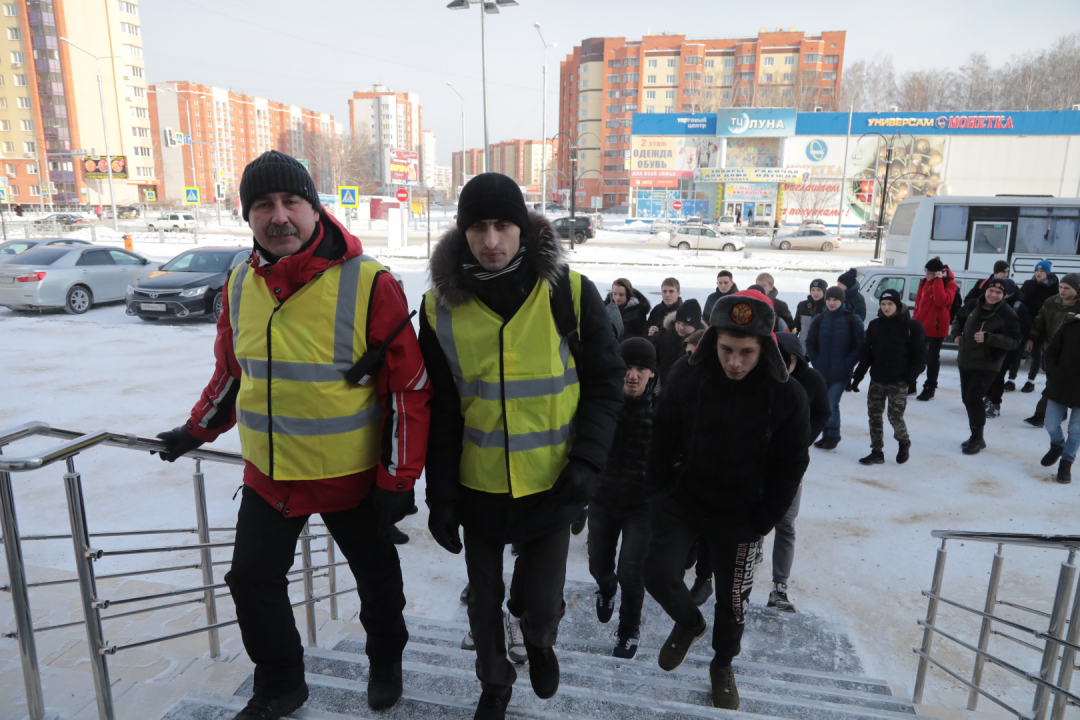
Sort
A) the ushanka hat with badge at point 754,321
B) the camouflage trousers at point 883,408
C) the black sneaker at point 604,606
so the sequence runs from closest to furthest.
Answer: the ushanka hat with badge at point 754,321 → the black sneaker at point 604,606 → the camouflage trousers at point 883,408

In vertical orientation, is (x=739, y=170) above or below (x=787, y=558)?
above

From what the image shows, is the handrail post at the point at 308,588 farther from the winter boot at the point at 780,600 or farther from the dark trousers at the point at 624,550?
the winter boot at the point at 780,600

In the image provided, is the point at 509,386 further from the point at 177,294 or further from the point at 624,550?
the point at 177,294

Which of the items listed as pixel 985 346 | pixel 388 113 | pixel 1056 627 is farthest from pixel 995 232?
pixel 388 113

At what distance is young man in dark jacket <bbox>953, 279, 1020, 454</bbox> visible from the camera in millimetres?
6793

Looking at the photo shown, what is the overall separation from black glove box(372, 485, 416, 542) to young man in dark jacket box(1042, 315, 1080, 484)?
6.53 metres

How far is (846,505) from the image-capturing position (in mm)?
5555

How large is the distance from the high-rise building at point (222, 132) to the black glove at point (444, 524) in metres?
81.0

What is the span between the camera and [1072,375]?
5.97m

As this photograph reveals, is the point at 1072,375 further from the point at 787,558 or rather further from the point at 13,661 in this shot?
the point at 13,661

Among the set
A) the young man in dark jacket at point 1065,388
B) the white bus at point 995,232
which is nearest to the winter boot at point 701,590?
the young man in dark jacket at point 1065,388

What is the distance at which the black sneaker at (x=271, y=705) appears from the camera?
2100 millimetres

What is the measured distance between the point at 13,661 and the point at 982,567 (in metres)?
5.62

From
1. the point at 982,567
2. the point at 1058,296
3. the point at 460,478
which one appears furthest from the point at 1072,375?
the point at 460,478
